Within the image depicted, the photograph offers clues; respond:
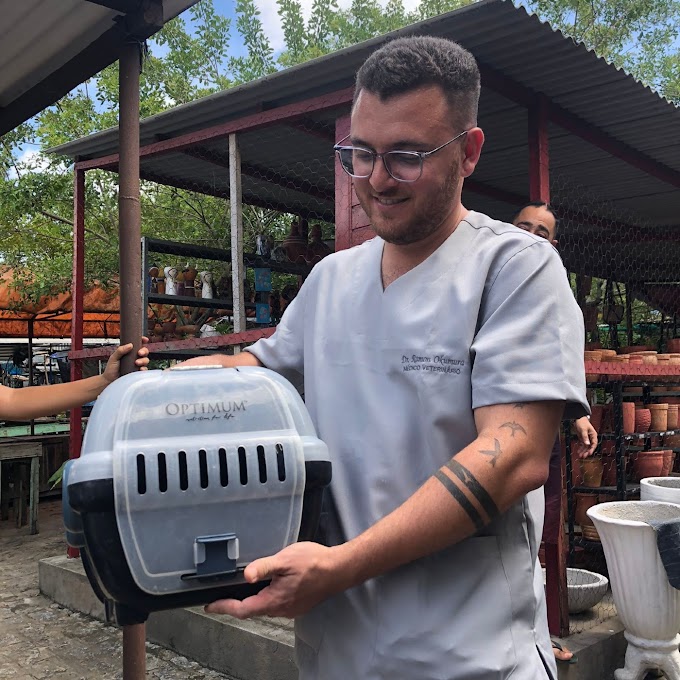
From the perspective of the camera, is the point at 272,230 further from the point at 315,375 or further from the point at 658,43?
the point at 658,43

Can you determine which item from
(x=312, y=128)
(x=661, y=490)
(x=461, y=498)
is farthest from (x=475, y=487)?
(x=312, y=128)

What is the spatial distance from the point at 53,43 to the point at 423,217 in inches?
85.1

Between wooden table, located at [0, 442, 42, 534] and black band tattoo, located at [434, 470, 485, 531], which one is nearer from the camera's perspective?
black band tattoo, located at [434, 470, 485, 531]

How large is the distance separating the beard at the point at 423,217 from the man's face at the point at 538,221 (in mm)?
2150

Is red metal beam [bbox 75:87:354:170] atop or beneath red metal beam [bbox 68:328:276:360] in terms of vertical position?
atop

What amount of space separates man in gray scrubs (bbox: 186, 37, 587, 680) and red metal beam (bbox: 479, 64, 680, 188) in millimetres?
2731

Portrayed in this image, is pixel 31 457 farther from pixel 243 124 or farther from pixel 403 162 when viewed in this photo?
pixel 403 162

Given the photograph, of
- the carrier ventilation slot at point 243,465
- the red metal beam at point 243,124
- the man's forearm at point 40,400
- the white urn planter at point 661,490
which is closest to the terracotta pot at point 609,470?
the white urn planter at point 661,490

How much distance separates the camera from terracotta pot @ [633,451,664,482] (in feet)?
15.0

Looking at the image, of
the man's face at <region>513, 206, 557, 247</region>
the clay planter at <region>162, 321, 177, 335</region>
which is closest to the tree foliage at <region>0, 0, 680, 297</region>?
the clay planter at <region>162, 321, 177, 335</region>

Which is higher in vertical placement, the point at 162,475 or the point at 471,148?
the point at 471,148

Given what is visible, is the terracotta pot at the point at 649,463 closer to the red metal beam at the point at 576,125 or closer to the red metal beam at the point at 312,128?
the red metal beam at the point at 576,125

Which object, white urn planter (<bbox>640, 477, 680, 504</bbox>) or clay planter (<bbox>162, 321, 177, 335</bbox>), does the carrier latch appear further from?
clay planter (<bbox>162, 321, 177, 335</bbox>)

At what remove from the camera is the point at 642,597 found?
3.01m
